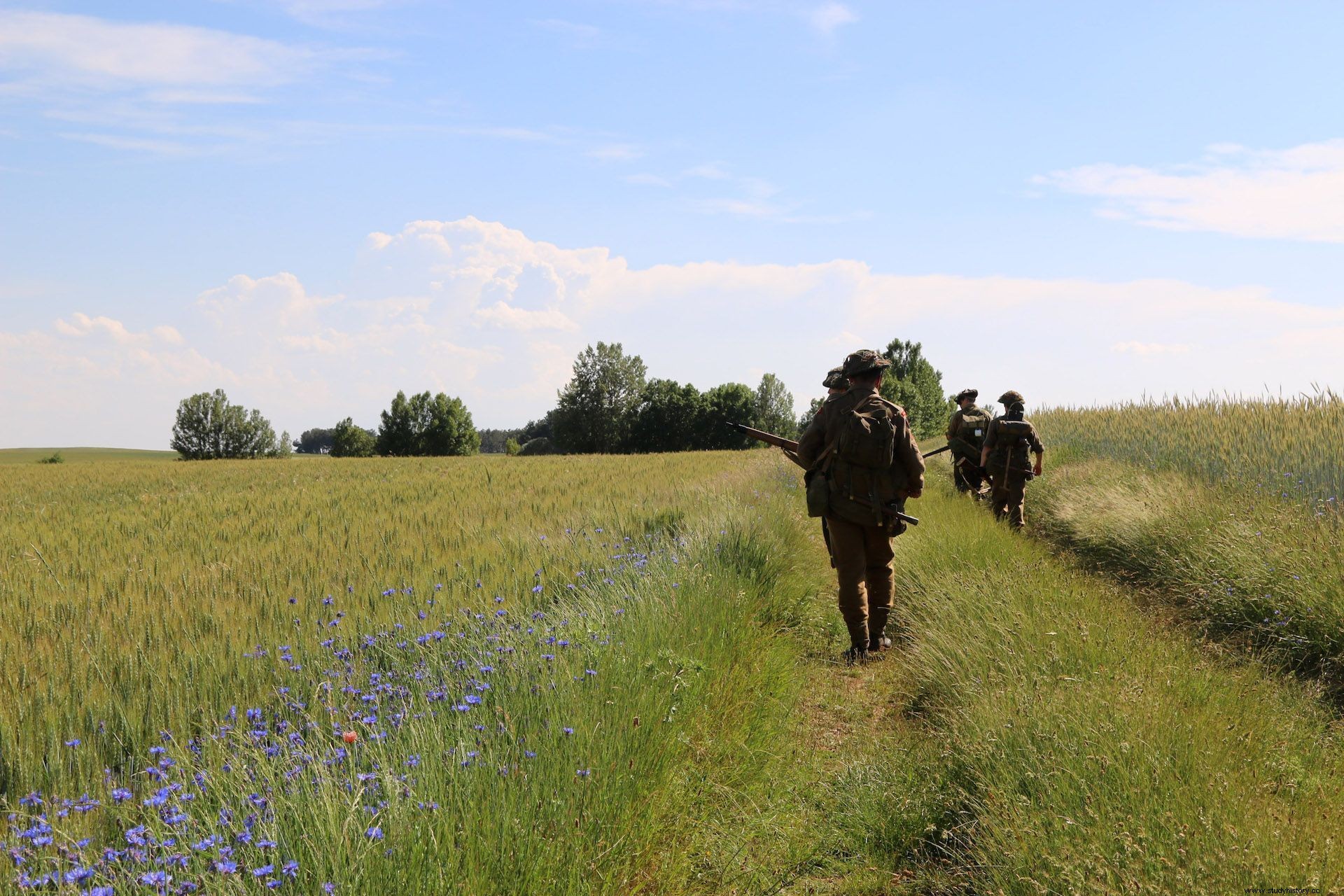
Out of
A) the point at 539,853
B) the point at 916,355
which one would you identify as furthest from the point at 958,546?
the point at 916,355

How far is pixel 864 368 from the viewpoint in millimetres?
7012

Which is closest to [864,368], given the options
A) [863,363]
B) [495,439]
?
[863,363]

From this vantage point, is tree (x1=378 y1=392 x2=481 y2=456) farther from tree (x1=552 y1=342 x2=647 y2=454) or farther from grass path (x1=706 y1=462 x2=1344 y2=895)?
grass path (x1=706 y1=462 x2=1344 y2=895)

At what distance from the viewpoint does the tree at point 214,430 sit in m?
99.1

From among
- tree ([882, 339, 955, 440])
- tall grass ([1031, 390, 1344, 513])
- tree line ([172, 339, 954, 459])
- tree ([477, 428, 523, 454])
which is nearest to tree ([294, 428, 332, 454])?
tree ([477, 428, 523, 454])

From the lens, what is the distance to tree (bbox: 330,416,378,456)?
100000 millimetres

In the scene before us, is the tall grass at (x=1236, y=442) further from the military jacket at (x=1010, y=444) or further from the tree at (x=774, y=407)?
the tree at (x=774, y=407)

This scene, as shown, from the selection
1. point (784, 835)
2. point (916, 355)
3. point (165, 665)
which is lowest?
point (784, 835)

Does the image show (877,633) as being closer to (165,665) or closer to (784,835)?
(784,835)

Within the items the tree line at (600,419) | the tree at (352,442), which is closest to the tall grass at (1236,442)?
the tree line at (600,419)

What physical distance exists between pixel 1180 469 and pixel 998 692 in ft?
37.0

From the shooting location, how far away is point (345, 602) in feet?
17.5

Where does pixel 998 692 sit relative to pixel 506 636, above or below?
below

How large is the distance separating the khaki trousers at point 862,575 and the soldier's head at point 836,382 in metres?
1.22
